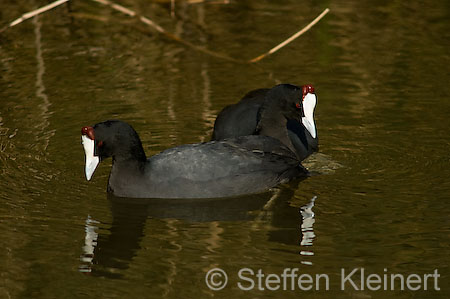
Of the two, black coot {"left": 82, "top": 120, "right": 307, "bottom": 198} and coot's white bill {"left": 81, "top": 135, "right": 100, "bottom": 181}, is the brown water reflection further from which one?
coot's white bill {"left": 81, "top": 135, "right": 100, "bottom": 181}

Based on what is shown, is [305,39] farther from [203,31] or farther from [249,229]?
[249,229]

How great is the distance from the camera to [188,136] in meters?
8.49

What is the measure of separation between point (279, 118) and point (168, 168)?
4.46 feet

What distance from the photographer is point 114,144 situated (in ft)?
23.5

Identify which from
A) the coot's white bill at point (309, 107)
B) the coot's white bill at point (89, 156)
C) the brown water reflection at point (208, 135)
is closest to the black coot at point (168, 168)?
the coot's white bill at point (89, 156)

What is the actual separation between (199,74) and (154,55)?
2.87 ft

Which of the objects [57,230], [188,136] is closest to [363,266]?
[57,230]

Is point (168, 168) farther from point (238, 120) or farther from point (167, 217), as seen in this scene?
point (238, 120)
